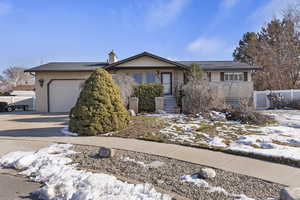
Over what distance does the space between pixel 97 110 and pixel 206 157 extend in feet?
15.5

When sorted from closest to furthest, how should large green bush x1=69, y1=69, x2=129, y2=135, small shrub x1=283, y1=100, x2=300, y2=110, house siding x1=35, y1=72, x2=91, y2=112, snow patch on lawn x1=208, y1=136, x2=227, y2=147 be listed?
snow patch on lawn x1=208, y1=136, x2=227, y2=147 < large green bush x1=69, y1=69, x2=129, y2=135 < small shrub x1=283, y1=100, x2=300, y2=110 < house siding x1=35, y1=72, x2=91, y2=112

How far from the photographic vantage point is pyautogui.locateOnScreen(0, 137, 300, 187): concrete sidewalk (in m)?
4.25

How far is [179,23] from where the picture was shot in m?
15.2

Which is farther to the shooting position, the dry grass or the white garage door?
the white garage door

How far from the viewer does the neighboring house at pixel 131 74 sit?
16.9m

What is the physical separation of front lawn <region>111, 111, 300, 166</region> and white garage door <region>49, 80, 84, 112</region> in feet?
34.4

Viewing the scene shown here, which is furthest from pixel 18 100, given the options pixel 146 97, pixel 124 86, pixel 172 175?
pixel 172 175

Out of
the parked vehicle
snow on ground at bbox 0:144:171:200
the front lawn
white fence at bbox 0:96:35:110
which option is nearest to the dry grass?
the front lawn

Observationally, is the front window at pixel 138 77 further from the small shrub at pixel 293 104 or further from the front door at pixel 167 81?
the small shrub at pixel 293 104

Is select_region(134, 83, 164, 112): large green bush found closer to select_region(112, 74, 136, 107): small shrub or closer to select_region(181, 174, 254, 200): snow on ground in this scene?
select_region(112, 74, 136, 107): small shrub

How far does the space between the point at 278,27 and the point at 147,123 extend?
27.2 metres

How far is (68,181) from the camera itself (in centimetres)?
400

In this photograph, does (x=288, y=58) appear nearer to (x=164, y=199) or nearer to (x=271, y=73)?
(x=271, y=73)

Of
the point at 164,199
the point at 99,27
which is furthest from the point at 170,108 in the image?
the point at 164,199
